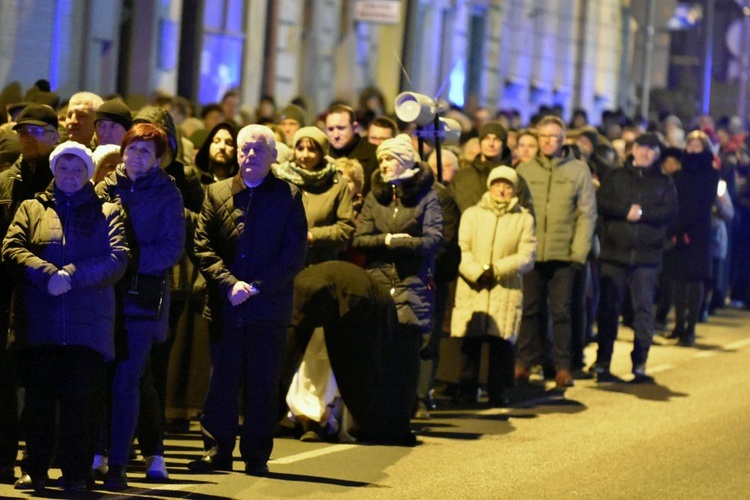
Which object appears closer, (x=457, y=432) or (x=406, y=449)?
Answer: (x=406, y=449)

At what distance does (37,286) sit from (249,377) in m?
1.68

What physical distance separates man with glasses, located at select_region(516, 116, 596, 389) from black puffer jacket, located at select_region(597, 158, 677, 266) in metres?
0.81

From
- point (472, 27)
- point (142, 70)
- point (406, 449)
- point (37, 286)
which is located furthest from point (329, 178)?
point (472, 27)

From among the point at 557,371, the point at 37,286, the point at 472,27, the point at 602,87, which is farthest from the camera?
the point at 602,87

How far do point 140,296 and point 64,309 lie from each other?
0.63 meters

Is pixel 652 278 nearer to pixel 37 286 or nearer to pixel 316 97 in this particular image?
pixel 37 286

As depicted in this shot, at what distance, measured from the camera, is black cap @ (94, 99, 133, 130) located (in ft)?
41.5

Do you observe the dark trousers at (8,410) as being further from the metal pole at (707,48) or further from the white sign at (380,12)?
the metal pole at (707,48)

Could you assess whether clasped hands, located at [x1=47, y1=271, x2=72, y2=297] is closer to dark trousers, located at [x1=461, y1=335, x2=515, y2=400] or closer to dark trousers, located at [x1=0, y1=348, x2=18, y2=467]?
dark trousers, located at [x1=0, y1=348, x2=18, y2=467]

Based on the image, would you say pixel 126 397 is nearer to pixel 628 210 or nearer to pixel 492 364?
pixel 492 364

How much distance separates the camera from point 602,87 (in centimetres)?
5347

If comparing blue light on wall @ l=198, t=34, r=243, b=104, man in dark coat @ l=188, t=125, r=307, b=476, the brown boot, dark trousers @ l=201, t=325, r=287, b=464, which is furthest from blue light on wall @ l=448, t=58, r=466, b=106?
blue light on wall @ l=198, t=34, r=243, b=104

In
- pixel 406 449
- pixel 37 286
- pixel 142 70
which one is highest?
pixel 142 70

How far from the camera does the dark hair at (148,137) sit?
11.6 meters
